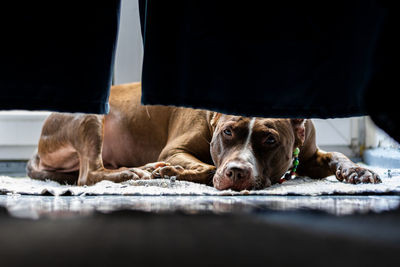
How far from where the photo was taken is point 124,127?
7.20 feet

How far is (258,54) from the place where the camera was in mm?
967

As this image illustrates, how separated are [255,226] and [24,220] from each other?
0.44 metres

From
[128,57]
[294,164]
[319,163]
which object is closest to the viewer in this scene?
[294,164]

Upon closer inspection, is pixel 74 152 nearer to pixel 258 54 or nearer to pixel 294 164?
pixel 294 164

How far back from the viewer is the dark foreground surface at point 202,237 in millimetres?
494

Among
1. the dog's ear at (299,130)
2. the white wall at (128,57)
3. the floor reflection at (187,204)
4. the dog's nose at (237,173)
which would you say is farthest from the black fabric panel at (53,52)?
the white wall at (128,57)

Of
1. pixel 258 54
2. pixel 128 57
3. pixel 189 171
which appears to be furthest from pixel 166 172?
pixel 128 57

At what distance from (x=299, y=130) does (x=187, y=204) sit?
975 mm

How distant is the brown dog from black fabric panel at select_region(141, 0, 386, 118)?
46cm

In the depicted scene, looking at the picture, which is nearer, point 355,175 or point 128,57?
point 355,175

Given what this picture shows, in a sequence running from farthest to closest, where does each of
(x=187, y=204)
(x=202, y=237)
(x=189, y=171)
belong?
(x=189, y=171)
(x=187, y=204)
(x=202, y=237)

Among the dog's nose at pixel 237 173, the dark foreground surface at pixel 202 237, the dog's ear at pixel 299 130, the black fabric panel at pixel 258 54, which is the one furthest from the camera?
the dog's ear at pixel 299 130

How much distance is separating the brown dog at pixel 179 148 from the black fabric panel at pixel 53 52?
0.65 metres

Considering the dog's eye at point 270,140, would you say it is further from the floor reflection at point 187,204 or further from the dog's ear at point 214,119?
the floor reflection at point 187,204
